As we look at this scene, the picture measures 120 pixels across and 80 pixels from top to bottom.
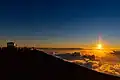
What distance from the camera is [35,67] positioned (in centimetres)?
2277

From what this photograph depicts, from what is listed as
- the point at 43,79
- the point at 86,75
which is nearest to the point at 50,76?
the point at 43,79

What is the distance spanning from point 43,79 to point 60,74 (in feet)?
3.72

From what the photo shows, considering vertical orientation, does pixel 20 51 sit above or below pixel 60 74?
above

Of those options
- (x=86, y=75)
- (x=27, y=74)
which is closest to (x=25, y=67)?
(x=27, y=74)

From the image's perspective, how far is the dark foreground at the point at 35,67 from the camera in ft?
→ 74.1

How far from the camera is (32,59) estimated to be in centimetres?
2294

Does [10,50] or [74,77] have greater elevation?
[10,50]

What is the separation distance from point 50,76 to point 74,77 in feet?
5.11

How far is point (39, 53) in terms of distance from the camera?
2316 cm

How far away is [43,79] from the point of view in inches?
903

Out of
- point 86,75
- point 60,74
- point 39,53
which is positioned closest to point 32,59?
point 39,53

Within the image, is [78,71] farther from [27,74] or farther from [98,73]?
[27,74]

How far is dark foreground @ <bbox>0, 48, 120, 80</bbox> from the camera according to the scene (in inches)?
889

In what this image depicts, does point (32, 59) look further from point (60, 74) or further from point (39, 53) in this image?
point (60, 74)
